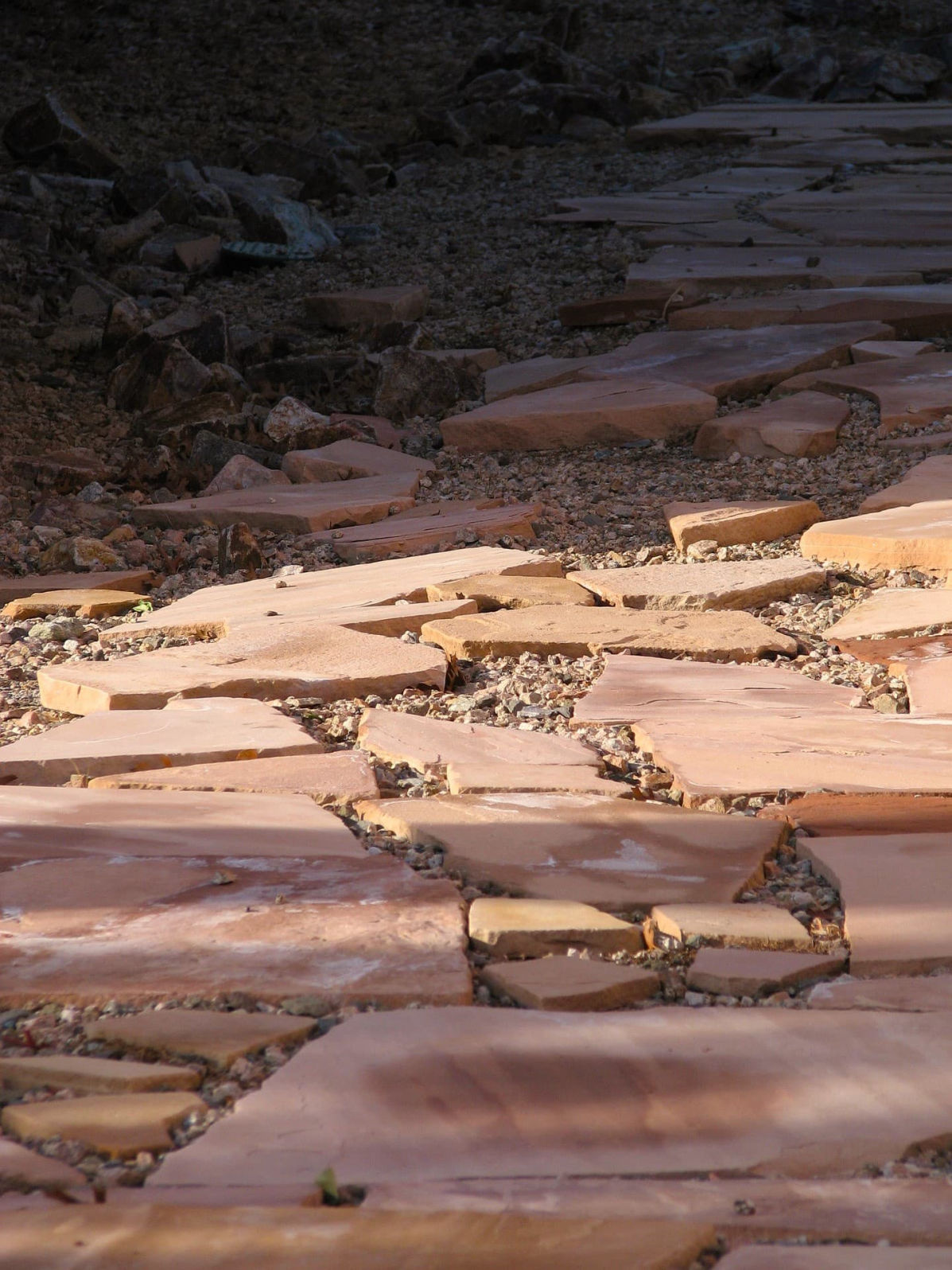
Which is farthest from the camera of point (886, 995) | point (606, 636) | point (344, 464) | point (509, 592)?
point (344, 464)

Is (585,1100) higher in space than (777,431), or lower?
higher

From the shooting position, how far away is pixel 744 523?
11.7 ft

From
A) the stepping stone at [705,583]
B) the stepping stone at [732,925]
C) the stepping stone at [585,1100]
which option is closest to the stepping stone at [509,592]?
the stepping stone at [705,583]

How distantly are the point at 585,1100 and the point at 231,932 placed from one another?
516 mm

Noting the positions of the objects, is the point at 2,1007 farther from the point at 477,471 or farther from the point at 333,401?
the point at 333,401

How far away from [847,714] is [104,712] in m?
1.28

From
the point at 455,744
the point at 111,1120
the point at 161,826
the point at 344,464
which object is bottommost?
the point at 344,464

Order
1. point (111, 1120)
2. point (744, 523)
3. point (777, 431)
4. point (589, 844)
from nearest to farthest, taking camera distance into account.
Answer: point (111, 1120), point (589, 844), point (744, 523), point (777, 431)

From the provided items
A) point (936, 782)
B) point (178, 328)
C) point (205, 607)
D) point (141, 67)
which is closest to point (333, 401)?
point (178, 328)

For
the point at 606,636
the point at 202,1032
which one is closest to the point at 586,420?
the point at 606,636

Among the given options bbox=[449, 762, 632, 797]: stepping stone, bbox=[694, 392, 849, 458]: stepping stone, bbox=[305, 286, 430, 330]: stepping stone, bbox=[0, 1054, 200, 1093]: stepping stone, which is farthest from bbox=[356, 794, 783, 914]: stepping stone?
bbox=[305, 286, 430, 330]: stepping stone

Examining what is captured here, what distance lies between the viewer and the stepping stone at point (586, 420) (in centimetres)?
450

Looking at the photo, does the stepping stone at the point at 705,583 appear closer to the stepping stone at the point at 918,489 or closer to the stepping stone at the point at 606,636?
the stepping stone at the point at 606,636

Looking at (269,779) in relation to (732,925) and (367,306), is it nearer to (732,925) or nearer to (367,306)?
(732,925)
